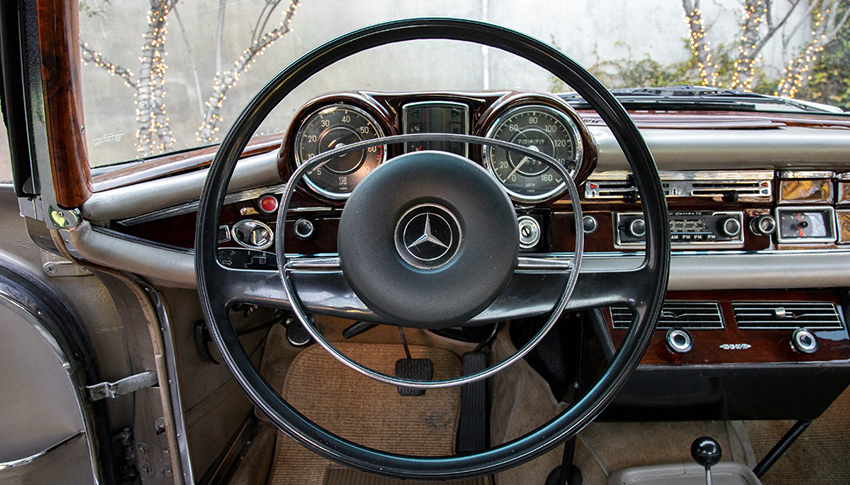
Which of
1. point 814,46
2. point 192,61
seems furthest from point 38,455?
point 814,46

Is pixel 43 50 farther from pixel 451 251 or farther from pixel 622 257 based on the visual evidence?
pixel 622 257

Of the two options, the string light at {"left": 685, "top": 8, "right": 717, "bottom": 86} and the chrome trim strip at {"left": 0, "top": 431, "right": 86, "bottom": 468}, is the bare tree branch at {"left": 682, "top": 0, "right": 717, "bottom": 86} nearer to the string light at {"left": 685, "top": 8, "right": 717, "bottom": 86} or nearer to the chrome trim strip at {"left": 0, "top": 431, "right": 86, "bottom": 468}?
the string light at {"left": 685, "top": 8, "right": 717, "bottom": 86}

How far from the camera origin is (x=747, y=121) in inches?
70.0

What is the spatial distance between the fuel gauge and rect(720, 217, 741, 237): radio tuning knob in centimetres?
12

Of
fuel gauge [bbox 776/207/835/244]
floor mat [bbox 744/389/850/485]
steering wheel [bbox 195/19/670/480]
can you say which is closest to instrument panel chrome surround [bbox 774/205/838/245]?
fuel gauge [bbox 776/207/835/244]

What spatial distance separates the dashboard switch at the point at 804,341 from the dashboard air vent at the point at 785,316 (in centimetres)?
3

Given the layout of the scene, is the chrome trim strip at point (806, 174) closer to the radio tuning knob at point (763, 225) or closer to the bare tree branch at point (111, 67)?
the radio tuning knob at point (763, 225)

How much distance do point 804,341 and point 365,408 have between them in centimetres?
156

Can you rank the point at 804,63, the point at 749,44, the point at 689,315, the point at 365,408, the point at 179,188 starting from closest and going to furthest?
the point at 179,188 < the point at 689,315 < the point at 365,408 < the point at 749,44 < the point at 804,63

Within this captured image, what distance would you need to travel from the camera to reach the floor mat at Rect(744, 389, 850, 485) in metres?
2.06

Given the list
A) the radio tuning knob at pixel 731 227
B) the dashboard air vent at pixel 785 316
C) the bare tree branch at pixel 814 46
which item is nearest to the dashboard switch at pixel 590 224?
the radio tuning knob at pixel 731 227

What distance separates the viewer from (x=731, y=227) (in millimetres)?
1553

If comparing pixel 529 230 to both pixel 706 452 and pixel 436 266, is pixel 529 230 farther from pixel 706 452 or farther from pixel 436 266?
pixel 706 452

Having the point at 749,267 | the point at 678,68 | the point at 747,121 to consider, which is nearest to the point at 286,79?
the point at 749,267
